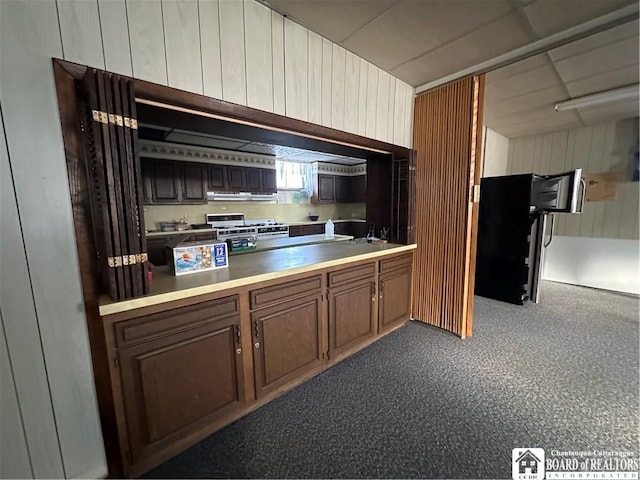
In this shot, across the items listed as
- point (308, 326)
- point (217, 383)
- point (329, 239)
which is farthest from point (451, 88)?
point (217, 383)

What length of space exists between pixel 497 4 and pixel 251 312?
7.65 feet

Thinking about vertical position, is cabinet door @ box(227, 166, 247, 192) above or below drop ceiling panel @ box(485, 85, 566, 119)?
below

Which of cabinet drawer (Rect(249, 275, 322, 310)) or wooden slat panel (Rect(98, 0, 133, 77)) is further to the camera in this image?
cabinet drawer (Rect(249, 275, 322, 310))

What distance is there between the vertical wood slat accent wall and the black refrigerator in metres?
1.38

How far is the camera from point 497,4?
1562 mm

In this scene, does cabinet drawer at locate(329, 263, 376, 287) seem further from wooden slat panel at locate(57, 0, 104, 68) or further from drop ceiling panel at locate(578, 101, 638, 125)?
drop ceiling panel at locate(578, 101, 638, 125)

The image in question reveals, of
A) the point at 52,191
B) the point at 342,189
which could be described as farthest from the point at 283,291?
the point at 342,189

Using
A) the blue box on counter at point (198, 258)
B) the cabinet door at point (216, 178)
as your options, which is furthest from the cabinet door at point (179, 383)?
the cabinet door at point (216, 178)

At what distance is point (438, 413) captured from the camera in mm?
1648

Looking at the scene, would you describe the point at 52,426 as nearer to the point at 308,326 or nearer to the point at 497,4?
the point at 308,326

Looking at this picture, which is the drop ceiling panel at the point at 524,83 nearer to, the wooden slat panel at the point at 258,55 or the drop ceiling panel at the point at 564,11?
the drop ceiling panel at the point at 564,11

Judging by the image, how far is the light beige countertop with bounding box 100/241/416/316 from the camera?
122cm

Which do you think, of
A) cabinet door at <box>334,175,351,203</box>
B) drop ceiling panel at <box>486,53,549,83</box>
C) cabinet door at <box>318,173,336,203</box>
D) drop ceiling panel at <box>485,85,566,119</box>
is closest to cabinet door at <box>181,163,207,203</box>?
cabinet door at <box>318,173,336,203</box>

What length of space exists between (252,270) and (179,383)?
0.69 metres
